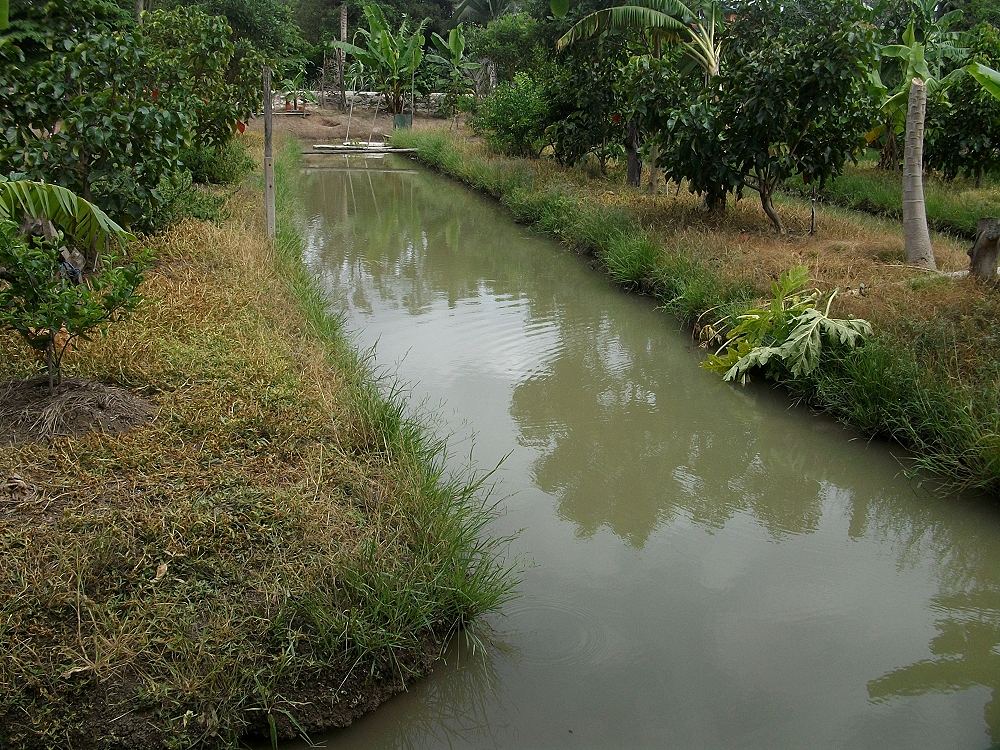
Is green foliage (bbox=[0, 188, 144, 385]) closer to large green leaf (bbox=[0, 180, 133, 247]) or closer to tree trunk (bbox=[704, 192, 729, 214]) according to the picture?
large green leaf (bbox=[0, 180, 133, 247])

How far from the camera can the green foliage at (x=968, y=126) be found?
41.7ft

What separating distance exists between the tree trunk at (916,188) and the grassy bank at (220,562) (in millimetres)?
5463

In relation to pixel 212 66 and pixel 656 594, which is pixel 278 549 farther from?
pixel 212 66

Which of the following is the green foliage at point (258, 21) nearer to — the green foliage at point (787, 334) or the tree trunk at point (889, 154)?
the tree trunk at point (889, 154)

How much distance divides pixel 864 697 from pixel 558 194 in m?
10.3

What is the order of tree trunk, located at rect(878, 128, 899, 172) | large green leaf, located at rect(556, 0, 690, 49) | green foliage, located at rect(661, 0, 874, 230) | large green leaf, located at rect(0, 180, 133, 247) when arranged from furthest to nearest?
tree trunk, located at rect(878, 128, 899, 172) → large green leaf, located at rect(556, 0, 690, 49) → green foliage, located at rect(661, 0, 874, 230) → large green leaf, located at rect(0, 180, 133, 247)

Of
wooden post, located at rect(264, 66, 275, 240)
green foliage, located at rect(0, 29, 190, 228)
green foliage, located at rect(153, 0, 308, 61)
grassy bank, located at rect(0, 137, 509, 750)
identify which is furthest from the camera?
green foliage, located at rect(153, 0, 308, 61)

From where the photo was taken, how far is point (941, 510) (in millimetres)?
4953

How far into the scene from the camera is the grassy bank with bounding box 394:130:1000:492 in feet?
17.5

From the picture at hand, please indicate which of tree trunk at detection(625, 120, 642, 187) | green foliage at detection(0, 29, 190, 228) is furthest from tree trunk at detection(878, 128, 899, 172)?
green foliage at detection(0, 29, 190, 228)

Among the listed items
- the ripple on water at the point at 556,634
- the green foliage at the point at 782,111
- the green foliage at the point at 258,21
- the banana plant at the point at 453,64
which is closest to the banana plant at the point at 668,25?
the green foliage at the point at 782,111

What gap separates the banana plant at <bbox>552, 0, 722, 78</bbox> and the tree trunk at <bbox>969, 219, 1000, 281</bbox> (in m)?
5.30

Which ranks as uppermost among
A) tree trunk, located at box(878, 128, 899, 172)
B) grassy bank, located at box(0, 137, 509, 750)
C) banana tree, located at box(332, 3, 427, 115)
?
banana tree, located at box(332, 3, 427, 115)

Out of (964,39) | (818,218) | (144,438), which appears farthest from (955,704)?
(964,39)
